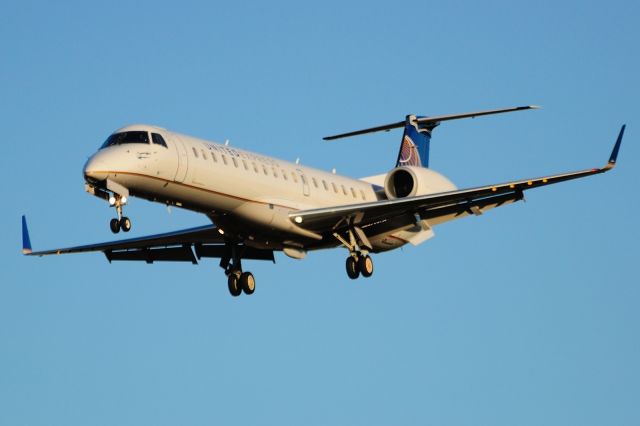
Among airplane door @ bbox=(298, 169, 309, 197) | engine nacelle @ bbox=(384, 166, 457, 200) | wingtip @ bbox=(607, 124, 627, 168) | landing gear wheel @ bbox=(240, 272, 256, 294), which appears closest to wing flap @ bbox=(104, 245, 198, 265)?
landing gear wheel @ bbox=(240, 272, 256, 294)

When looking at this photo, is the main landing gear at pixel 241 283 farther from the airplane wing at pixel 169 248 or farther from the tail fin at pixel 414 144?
the tail fin at pixel 414 144

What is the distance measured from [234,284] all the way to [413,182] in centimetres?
507

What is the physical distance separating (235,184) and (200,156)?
1026 millimetres

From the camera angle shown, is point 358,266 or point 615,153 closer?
point 615,153

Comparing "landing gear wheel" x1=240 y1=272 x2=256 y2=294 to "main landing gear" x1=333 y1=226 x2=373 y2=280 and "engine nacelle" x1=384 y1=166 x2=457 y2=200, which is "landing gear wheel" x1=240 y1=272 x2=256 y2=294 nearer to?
"main landing gear" x1=333 y1=226 x2=373 y2=280

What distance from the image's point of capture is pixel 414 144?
1478 inches

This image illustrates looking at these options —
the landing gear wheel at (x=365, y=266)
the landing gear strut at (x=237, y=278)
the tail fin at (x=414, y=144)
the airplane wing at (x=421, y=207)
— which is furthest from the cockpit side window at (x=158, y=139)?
the tail fin at (x=414, y=144)

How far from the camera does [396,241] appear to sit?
113ft

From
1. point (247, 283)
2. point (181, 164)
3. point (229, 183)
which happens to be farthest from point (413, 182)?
point (181, 164)

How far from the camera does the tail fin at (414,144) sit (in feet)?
122

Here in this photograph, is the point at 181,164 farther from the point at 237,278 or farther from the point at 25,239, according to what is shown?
the point at 25,239

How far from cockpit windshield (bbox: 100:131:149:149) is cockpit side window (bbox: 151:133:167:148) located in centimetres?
13

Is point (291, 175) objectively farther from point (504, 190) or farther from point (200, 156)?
point (504, 190)

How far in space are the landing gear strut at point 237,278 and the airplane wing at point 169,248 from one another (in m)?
0.22
